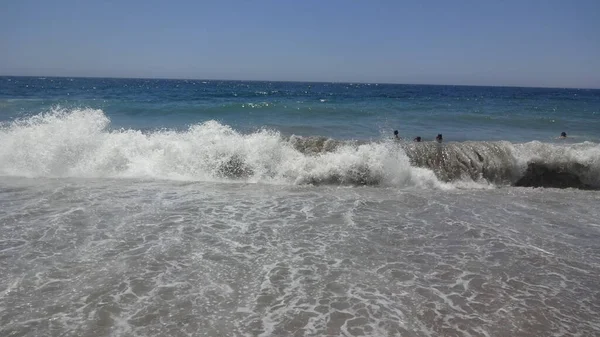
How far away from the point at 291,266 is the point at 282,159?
6.40m

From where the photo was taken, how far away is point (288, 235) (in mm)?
6461

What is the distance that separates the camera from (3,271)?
5004mm

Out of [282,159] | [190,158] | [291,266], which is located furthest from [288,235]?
[190,158]

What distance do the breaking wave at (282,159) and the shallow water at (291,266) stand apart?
6.75ft

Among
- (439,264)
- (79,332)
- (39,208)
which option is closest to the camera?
(79,332)

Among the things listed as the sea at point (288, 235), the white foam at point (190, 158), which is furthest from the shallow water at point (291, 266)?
the white foam at point (190, 158)

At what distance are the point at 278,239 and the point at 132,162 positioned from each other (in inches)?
261

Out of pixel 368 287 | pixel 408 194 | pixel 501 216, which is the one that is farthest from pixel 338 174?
pixel 368 287

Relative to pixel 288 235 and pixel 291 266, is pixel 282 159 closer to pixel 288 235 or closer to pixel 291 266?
pixel 288 235

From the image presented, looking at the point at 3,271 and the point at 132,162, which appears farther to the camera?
the point at 132,162

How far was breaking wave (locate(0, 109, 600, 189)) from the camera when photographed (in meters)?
10.9

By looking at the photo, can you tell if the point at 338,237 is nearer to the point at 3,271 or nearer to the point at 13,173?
the point at 3,271

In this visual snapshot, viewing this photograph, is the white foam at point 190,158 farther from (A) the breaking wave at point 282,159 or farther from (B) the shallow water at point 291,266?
(B) the shallow water at point 291,266

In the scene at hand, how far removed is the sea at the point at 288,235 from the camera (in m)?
4.20
